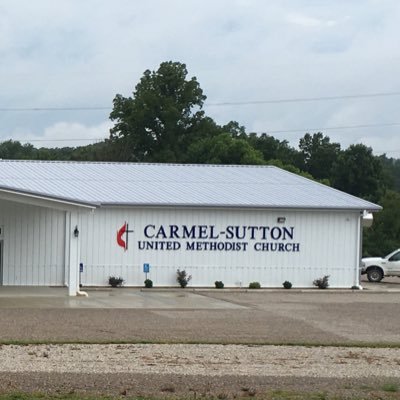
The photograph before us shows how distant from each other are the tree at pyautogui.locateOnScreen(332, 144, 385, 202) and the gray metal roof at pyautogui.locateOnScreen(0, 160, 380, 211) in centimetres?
4717

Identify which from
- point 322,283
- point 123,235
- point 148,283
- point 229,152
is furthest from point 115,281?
point 229,152

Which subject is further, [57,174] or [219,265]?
[57,174]

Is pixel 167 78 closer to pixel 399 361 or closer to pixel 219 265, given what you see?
pixel 219 265

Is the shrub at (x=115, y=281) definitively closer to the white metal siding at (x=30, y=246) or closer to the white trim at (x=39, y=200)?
the white metal siding at (x=30, y=246)

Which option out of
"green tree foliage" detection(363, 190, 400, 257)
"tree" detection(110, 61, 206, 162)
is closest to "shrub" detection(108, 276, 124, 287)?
"green tree foliage" detection(363, 190, 400, 257)

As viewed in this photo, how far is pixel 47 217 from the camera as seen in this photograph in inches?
1356

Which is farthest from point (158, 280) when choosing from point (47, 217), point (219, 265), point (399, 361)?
point (399, 361)

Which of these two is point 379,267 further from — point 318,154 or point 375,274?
point 318,154

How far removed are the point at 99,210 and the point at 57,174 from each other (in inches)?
179

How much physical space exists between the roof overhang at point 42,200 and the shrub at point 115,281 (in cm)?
540

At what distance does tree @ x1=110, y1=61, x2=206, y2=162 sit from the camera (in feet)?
279

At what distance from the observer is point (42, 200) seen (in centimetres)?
3008

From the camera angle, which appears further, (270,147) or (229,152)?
(270,147)

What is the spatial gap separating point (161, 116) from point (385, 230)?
28.3 metres
